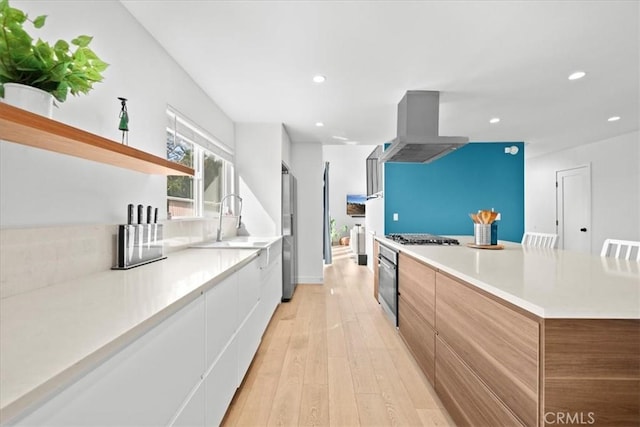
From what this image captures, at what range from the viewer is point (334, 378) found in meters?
2.14

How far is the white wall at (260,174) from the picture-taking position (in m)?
3.94

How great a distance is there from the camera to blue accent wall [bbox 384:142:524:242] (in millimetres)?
5113

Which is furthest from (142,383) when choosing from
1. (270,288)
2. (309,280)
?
(309,280)

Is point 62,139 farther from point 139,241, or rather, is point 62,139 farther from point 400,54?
point 400,54

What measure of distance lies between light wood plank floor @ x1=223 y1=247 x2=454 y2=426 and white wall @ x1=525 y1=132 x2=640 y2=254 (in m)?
4.62

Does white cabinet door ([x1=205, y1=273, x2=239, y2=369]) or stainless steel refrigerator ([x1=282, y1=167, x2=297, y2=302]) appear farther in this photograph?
stainless steel refrigerator ([x1=282, y1=167, x2=297, y2=302])

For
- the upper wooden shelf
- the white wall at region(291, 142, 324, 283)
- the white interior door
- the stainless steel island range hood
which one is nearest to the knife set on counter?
the upper wooden shelf

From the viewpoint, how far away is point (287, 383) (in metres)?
2.07

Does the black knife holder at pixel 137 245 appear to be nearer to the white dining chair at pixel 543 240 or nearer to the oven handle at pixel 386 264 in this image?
the oven handle at pixel 386 264

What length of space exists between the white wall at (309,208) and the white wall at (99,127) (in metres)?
2.86

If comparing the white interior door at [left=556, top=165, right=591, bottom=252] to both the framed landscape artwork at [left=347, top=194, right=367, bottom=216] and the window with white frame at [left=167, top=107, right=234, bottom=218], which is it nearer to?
the framed landscape artwork at [left=347, top=194, right=367, bottom=216]

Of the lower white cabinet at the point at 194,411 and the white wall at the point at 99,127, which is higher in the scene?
the white wall at the point at 99,127

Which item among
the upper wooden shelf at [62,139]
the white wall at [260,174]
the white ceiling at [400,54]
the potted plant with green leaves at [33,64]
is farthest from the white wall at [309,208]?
the potted plant with green leaves at [33,64]

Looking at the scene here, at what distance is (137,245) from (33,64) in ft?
3.16
